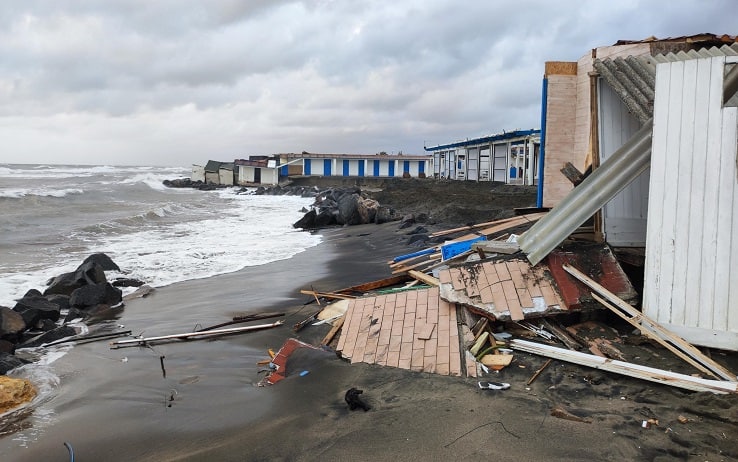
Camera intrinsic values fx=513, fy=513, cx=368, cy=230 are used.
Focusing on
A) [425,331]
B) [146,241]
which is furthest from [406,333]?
[146,241]

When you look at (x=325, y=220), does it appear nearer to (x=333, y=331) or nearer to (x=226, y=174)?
(x=333, y=331)

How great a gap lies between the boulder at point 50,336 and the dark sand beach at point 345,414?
1.04m

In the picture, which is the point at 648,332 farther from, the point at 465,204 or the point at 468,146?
the point at 468,146

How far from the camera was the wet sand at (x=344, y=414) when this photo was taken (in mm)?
3658

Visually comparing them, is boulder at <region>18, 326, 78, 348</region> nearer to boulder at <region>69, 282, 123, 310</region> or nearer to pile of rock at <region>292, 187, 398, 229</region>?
boulder at <region>69, 282, 123, 310</region>

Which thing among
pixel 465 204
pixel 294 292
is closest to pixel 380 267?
pixel 294 292

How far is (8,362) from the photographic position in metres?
6.74

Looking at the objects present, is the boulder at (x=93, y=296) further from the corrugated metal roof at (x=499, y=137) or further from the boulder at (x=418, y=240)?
the corrugated metal roof at (x=499, y=137)

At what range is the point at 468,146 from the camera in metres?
40.9

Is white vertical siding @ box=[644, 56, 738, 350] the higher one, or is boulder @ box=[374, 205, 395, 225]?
white vertical siding @ box=[644, 56, 738, 350]

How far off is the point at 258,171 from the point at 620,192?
59.7m

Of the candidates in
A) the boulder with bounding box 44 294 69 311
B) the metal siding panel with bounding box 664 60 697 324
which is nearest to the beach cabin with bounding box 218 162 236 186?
the boulder with bounding box 44 294 69 311

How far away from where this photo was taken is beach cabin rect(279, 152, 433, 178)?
60.4 m

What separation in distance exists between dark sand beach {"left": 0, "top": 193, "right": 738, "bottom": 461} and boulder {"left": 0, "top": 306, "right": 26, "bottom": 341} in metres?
1.25
